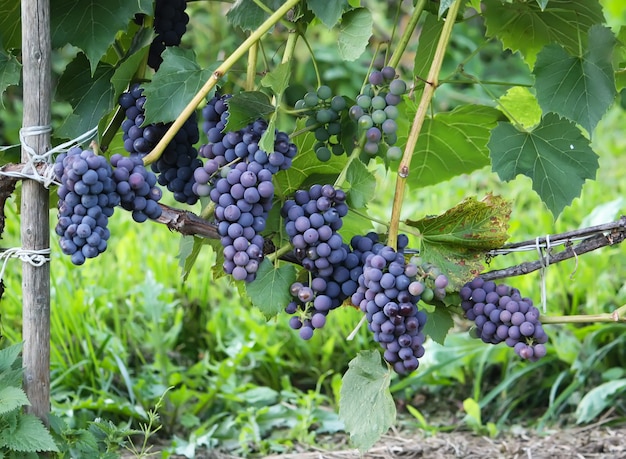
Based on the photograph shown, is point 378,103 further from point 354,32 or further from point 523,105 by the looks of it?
point 523,105

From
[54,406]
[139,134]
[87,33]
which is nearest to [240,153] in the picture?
[139,134]

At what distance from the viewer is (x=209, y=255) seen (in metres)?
2.59

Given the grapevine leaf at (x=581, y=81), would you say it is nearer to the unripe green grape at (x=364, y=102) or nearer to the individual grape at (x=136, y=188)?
the unripe green grape at (x=364, y=102)

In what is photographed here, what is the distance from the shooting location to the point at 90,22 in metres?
1.18

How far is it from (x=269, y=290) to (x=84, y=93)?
1.47 feet

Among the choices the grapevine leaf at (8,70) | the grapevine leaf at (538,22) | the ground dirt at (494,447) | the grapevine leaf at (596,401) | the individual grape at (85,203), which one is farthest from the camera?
the grapevine leaf at (596,401)

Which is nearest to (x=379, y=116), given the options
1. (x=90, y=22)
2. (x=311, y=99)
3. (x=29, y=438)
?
(x=311, y=99)

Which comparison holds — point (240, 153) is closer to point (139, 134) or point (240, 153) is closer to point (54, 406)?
point (139, 134)

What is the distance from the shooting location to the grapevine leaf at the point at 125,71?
3.88 ft

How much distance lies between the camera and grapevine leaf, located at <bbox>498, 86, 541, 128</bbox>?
5.17ft

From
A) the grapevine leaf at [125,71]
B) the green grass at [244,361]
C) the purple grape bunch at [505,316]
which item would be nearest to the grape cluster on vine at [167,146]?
the grapevine leaf at [125,71]

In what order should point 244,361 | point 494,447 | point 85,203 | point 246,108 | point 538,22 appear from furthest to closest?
point 244,361, point 494,447, point 538,22, point 246,108, point 85,203

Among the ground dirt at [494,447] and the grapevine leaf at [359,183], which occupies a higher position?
the grapevine leaf at [359,183]

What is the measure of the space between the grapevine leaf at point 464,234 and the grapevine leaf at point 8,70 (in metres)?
0.64
